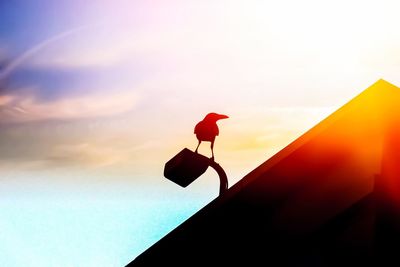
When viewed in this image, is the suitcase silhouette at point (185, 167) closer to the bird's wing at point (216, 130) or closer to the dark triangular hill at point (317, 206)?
the bird's wing at point (216, 130)

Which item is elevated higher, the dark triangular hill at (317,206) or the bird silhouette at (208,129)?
the bird silhouette at (208,129)

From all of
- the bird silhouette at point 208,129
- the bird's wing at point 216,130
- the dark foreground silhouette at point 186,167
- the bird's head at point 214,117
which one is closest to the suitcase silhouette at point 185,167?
the dark foreground silhouette at point 186,167

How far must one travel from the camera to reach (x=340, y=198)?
5.15 meters

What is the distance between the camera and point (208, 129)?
7637 millimetres

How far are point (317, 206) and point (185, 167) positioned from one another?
8.25ft

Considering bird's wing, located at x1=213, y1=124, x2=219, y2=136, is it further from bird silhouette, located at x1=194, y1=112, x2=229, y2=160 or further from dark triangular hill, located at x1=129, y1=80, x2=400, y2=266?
dark triangular hill, located at x1=129, y1=80, x2=400, y2=266

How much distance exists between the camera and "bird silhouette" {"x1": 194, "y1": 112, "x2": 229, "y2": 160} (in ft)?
25.0

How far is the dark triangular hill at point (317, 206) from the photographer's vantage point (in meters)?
4.32

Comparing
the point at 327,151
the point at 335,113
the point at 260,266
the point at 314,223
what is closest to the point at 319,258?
the point at 314,223

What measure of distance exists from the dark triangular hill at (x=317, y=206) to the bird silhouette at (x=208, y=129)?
7.09 ft

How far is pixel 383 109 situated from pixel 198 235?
2.03m

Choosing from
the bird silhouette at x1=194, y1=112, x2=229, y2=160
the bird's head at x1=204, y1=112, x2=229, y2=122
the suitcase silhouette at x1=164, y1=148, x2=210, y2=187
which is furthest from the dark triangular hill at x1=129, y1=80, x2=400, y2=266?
the bird's head at x1=204, y1=112, x2=229, y2=122

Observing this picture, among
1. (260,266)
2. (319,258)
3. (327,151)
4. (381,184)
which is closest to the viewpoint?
(381,184)

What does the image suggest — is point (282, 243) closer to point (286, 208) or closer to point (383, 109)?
point (286, 208)
